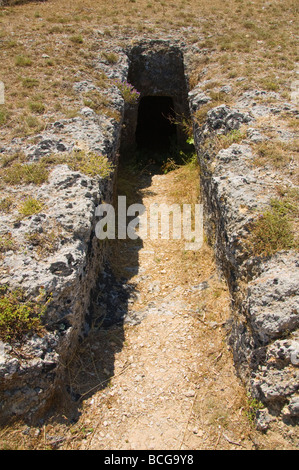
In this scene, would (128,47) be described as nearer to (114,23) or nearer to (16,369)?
(114,23)

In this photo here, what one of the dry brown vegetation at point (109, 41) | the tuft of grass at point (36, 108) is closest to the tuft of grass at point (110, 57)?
the dry brown vegetation at point (109, 41)

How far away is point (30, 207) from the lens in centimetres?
638

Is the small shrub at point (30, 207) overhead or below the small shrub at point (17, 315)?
overhead

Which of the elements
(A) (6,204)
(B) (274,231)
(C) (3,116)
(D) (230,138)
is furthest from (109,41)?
(B) (274,231)

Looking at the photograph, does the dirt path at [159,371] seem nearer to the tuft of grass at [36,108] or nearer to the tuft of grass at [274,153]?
the tuft of grass at [274,153]

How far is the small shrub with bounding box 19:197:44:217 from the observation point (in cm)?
628

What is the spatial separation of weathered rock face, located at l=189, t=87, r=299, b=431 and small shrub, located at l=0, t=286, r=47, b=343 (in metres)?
3.22

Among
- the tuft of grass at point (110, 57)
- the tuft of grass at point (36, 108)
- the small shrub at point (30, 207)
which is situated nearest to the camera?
the small shrub at point (30, 207)

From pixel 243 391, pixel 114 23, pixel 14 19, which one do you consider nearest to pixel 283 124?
pixel 243 391

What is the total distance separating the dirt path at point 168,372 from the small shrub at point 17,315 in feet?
4.49

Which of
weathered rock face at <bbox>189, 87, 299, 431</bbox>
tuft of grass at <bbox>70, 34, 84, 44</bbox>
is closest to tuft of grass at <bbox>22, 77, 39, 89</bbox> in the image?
tuft of grass at <bbox>70, 34, 84, 44</bbox>

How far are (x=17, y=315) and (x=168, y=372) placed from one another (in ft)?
9.04

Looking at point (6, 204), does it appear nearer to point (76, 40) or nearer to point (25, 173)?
point (25, 173)

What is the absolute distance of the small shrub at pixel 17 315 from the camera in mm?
4750
